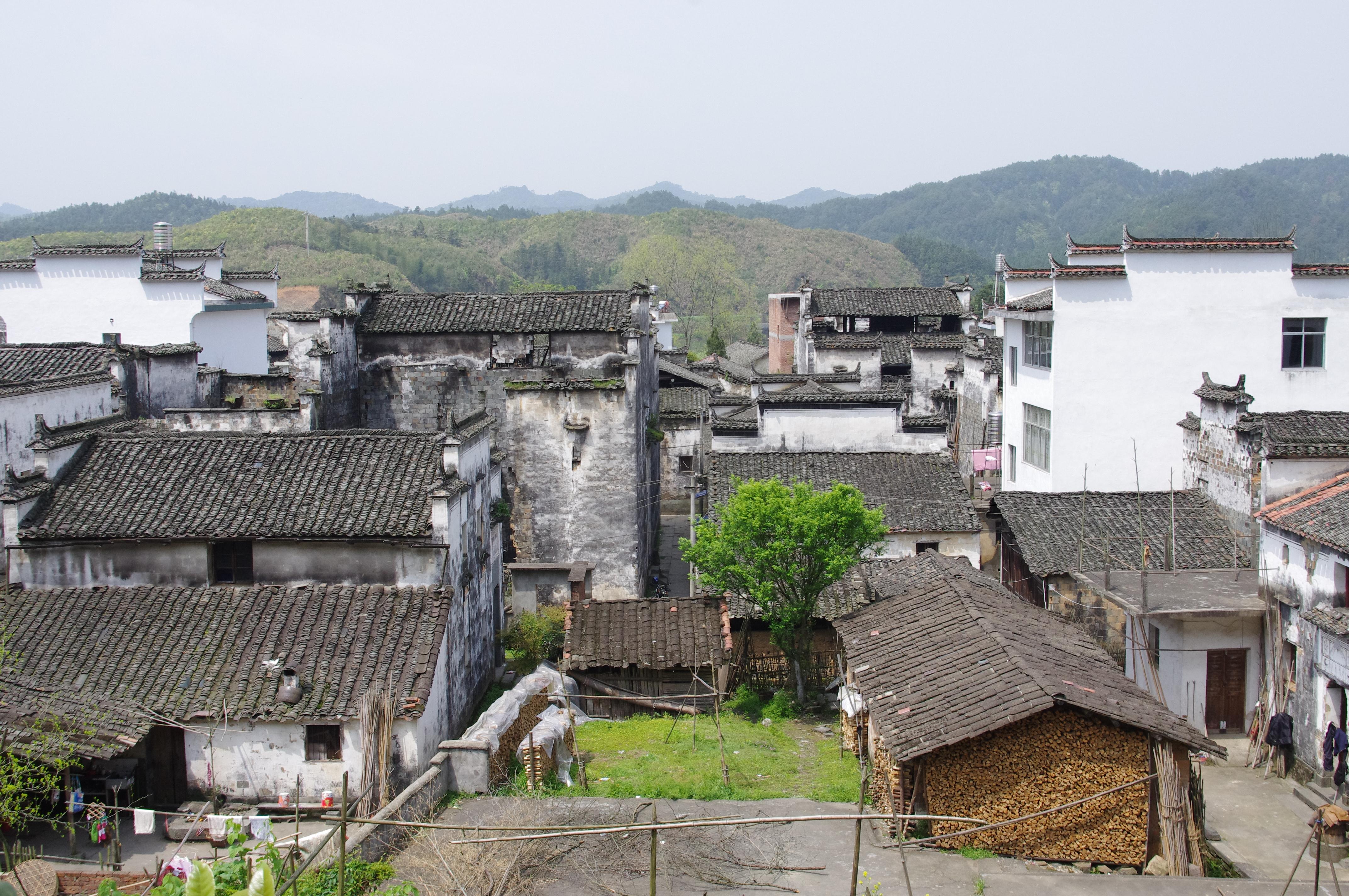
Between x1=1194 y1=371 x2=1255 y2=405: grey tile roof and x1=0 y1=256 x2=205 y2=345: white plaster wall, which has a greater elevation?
x1=0 y1=256 x2=205 y2=345: white plaster wall

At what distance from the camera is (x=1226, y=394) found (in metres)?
22.1

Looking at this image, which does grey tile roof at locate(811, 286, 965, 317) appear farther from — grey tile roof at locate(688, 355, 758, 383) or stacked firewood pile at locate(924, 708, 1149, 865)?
stacked firewood pile at locate(924, 708, 1149, 865)

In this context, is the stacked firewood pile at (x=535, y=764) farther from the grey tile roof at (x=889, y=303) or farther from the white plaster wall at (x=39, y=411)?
the grey tile roof at (x=889, y=303)

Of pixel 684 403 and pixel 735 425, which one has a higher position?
pixel 735 425

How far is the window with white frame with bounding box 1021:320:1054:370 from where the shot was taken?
29328 mm

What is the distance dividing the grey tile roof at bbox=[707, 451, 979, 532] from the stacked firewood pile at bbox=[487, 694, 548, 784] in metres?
8.07

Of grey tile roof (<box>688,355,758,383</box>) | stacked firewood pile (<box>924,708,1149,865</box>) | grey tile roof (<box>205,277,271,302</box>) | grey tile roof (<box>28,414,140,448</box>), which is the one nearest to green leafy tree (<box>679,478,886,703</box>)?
stacked firewood pile (<box>924,708,1149,865</box>)

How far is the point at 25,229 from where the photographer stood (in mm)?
129250

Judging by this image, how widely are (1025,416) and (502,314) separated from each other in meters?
15.4

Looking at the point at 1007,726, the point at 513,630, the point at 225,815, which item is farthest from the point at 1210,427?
the point at 225,815

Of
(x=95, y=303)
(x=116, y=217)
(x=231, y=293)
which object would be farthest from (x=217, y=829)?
(x=116, y=217)

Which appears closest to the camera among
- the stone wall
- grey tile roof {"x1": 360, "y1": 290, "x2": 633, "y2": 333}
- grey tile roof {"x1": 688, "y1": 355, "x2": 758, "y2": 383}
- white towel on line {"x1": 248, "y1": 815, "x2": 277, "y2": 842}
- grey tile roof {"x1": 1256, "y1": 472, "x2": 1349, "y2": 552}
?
white towel on line {"x1": 248, "y1": 815, "x2": 277, "y2": 842}

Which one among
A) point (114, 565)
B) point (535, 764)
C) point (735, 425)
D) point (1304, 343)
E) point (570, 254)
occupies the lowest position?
point (535, 764)

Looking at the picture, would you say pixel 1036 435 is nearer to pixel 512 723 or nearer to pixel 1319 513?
pixel 1319 513
